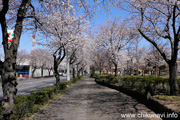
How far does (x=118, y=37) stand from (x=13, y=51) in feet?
65.0

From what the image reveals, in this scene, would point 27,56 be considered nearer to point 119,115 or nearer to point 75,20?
point 75,20

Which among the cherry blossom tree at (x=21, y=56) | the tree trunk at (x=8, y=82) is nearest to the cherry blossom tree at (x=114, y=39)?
the tree trunk at (x=8, y=82)

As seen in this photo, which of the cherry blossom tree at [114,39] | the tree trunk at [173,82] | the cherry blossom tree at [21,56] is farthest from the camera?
the cherry blossom tree at [21,56]

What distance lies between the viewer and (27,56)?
5309 centimetres

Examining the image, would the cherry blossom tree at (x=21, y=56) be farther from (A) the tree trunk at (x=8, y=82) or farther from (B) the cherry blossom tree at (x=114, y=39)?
(A) the tree trunk at (x=8, y=82)

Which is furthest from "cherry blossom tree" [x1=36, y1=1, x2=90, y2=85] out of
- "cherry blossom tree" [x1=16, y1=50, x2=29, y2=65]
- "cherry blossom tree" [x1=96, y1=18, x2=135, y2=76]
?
"cherry blossom tree" [x1=16, y1=50, x2=29, y2=65]

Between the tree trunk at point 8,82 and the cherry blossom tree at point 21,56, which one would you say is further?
the cherry blossom tree at point 21,56

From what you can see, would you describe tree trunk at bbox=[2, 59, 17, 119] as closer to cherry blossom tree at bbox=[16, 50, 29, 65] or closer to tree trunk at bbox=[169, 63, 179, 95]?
tree trunk at bbox=[169, 63, 179, 95]

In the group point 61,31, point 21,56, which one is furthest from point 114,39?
point 21,56

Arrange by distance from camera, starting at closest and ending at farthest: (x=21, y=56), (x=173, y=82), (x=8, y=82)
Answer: (x=8, y=82), (x=173, y=82), (x=21, y=56)

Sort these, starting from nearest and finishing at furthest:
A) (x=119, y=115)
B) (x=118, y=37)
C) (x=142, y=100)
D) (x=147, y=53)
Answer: (x=119, y=115) → (x=142, y=100) → (x=118, y=37) → (x=147, y=53)

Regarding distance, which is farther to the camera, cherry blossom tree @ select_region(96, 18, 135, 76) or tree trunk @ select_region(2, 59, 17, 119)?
cherry blossom tree @ select_region(96, 18, 135, 76)

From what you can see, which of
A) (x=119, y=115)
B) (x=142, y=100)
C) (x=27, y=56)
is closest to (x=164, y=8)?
(x=142, y=100)

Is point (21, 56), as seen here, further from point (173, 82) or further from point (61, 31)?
point (173, 82)
